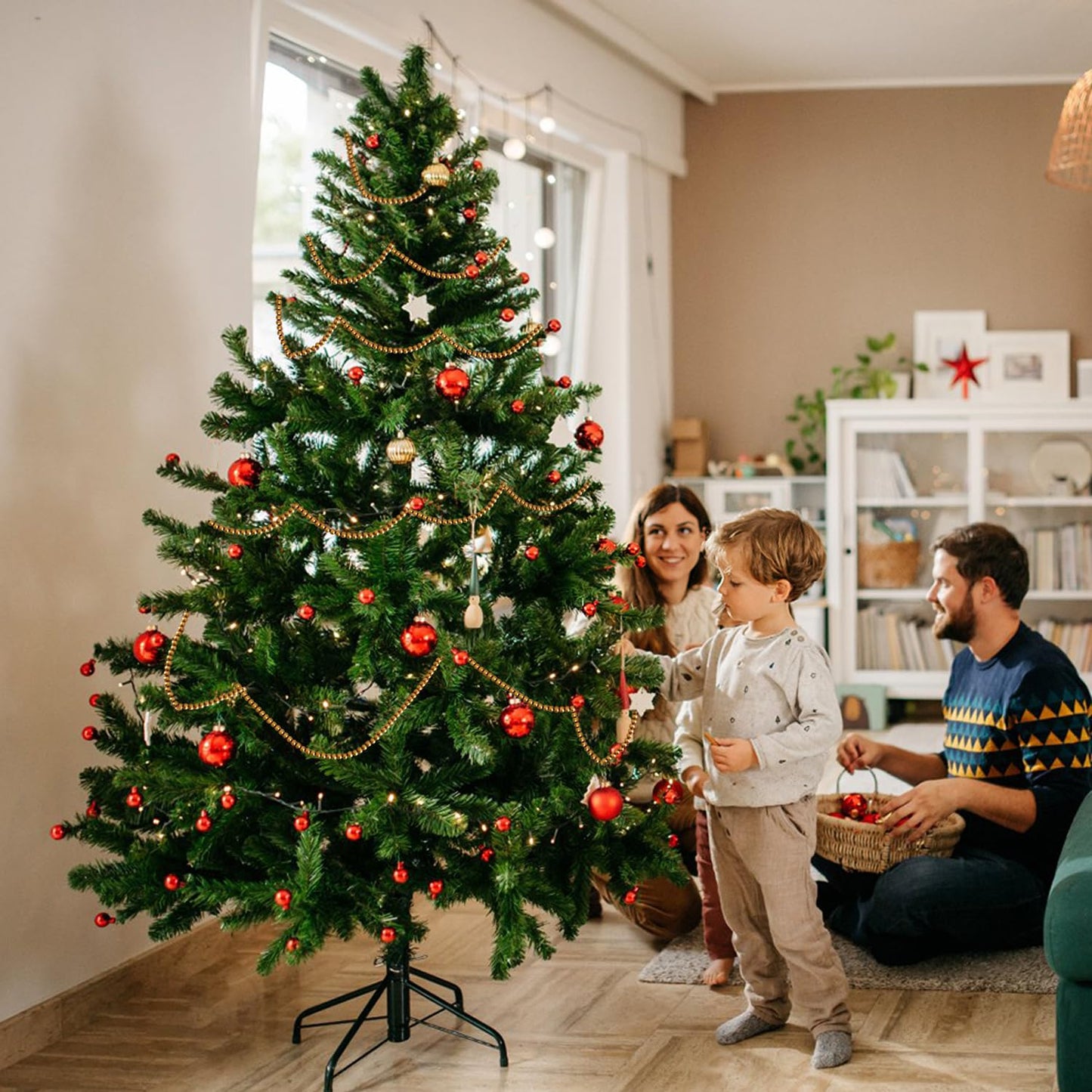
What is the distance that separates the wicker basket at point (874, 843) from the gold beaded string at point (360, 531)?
1.12 meters

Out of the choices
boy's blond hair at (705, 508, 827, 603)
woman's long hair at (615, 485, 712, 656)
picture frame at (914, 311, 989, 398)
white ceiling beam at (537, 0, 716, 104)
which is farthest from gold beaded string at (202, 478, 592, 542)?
picture frame at (914, 311, 989, 398)

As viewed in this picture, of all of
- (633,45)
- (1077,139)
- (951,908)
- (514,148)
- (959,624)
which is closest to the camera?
(951,908)

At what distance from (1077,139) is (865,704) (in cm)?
286

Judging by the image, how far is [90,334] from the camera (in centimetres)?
279

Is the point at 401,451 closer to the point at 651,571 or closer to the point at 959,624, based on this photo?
the point at 651,571

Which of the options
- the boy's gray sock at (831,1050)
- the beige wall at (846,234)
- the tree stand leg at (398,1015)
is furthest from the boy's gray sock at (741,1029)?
the beige wall at (846,234)

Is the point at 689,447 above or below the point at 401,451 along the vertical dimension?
above

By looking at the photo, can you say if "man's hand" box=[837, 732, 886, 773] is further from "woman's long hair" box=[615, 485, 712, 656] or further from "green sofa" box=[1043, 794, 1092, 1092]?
"green sofa" box=[1043, 794, 1092, 1092]

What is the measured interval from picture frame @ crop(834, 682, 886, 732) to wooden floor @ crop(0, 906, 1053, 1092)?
2.91m

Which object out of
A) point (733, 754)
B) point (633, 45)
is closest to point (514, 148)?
point (633, 45)

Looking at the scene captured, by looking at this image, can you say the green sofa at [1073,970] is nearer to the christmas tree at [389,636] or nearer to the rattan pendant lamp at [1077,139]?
the christmas tree at [389,636]

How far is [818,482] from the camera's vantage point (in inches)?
236

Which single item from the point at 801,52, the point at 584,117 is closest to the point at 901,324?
the point at 801,52

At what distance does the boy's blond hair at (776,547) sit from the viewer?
8.38ft
